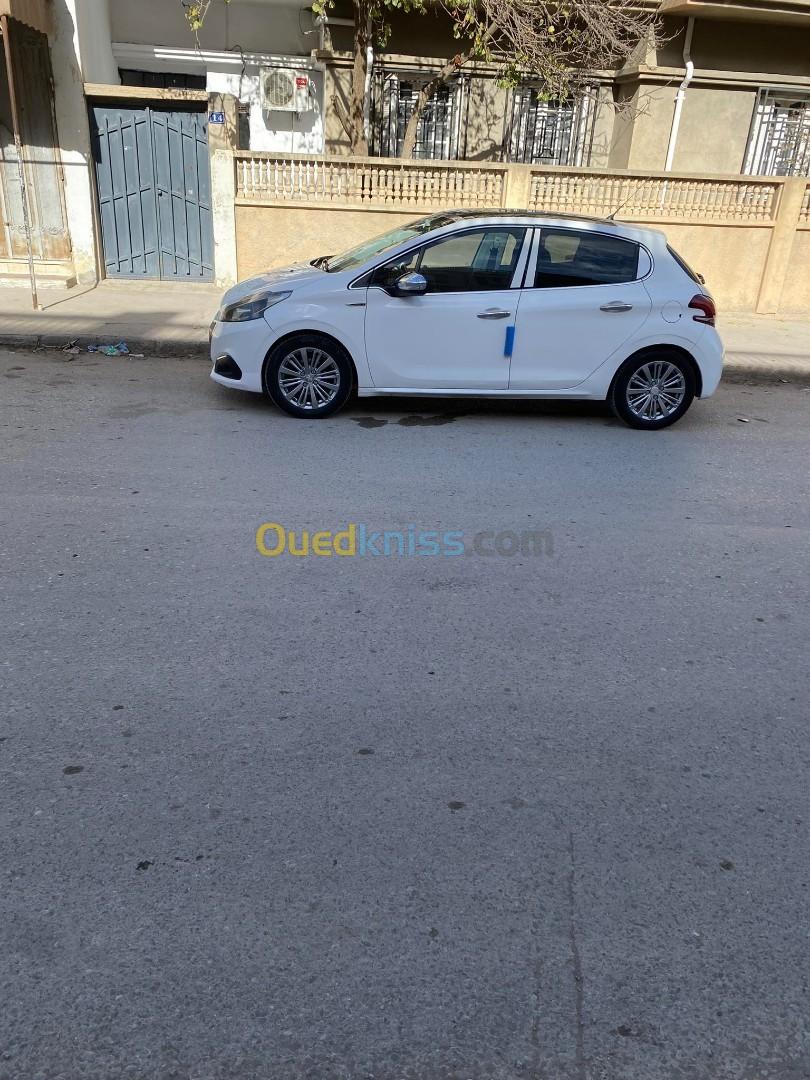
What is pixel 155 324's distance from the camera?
408 inches

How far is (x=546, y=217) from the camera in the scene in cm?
733

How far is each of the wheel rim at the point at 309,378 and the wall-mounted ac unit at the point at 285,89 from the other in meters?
8.69

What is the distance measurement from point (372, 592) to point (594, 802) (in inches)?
68.7

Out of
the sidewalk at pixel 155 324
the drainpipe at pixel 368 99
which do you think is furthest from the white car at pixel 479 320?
the drainpipe at pixel 368 99

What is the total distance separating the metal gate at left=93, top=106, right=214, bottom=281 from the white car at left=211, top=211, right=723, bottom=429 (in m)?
6.20

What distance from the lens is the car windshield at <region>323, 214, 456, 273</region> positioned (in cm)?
729

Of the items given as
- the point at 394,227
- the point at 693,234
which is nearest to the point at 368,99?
the point at 394,227

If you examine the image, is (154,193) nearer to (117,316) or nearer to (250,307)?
(117,316)

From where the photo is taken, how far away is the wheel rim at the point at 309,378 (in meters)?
7.10

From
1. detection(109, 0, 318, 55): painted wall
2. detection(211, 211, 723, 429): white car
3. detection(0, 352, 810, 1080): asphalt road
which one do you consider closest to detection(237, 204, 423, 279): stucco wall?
detection(109, 0, 318, 55): painted wall

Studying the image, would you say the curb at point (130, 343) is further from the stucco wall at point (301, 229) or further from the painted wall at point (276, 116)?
the painted wall at point (276, 116)

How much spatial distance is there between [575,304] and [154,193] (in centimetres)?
807

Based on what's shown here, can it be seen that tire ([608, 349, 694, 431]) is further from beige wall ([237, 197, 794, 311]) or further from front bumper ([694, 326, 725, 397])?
beige wall ([237, 197, 794, 311])

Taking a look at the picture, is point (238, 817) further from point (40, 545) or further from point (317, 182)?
point (317, 182)
